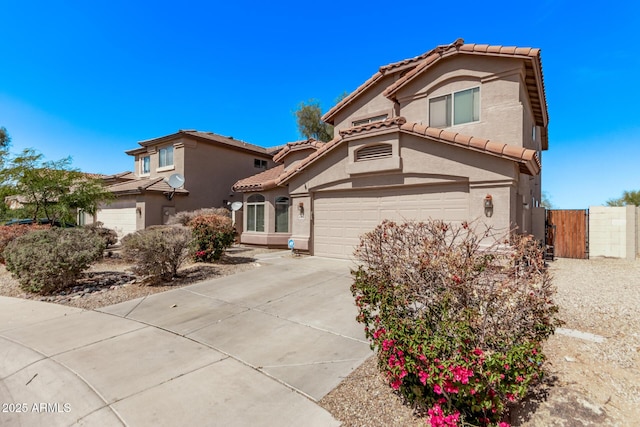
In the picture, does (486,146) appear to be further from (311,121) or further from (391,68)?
(311,121)

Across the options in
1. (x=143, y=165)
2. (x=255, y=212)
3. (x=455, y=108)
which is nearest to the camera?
(x=455, y=108)

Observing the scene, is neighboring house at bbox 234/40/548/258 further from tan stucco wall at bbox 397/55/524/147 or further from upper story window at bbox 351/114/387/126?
upper story window at bbox 351/114/387/126

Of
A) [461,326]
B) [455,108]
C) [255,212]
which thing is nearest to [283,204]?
[255,212]

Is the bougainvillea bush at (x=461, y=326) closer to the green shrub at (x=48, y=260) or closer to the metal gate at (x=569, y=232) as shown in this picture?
the green shrub at (x=48, y=260)

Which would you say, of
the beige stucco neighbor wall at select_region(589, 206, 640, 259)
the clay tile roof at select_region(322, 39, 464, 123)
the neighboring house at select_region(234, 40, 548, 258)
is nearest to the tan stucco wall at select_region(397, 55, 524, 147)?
the neighboring house at select_region(234, 40, 548, 258)

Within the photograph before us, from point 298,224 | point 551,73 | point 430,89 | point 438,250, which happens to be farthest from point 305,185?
point 551,73

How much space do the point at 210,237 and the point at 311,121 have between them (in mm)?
23316

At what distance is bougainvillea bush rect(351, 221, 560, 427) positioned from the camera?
266cm

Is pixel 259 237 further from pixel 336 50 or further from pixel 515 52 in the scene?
pixel 515 52

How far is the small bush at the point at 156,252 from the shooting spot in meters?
8.70

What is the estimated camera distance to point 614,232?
1266 centimetres

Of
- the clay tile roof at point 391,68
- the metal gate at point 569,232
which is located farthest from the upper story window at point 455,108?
the metal gate at point 569,232

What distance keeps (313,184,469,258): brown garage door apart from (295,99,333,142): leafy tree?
20.0 meters

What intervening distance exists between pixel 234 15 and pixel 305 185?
831 cm
